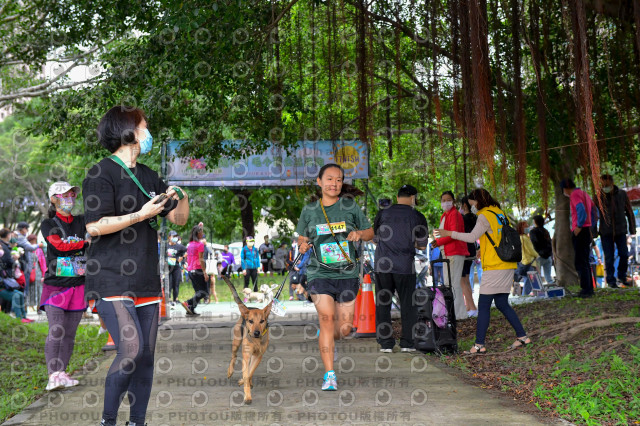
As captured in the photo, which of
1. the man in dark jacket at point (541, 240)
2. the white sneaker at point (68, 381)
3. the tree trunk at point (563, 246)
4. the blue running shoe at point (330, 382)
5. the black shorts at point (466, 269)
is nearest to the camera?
the blue running shoe at point (330, 382)

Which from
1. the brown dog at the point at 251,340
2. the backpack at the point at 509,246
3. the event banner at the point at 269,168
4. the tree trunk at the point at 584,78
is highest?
the event banner at the point at 269,168

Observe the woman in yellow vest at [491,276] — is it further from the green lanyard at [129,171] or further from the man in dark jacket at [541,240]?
the man in dark jacket at [541,240]

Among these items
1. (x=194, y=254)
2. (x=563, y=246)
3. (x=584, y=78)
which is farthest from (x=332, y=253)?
(x=563, y=246)

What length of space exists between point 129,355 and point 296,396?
7.93 ft

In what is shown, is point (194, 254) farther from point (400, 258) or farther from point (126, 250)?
point (126, 250)

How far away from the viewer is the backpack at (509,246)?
25.9ft

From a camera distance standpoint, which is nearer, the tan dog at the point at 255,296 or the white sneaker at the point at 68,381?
the white sneaker at the point at 68,381

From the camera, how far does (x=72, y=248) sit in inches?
261

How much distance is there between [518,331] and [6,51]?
10.3 meters

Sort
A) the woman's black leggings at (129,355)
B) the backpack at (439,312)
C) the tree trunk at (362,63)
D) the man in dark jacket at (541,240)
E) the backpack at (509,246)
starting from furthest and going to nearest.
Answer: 1. the man in dark jacket at (541,240)
2. the backpack at (439,312)
3. the backpack at (509,246)
4. the tree trunk at (362,63)
5. the woman's black leggings at (129,355)

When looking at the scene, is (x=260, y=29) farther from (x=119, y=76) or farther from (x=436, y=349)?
(x=436, y=349)

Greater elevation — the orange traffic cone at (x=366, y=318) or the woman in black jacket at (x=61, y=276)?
the woman in black jacket at (x=61, y=276)

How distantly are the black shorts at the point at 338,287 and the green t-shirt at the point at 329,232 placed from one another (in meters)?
0.04

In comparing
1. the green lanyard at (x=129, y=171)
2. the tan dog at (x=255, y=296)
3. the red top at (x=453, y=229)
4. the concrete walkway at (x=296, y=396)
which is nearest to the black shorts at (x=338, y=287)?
the concrete walkway at (x=296, y=396)
